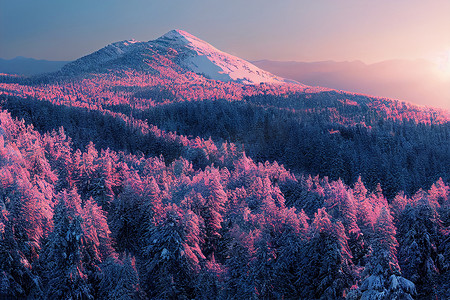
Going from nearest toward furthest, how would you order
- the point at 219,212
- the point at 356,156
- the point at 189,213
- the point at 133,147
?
the point at 189,213
the point at 219,212
the point at 356,156
the point at 133,147

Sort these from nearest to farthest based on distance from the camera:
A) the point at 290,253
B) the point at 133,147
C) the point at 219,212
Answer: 1. the point at 290,253
2. the point at 219,212
3. the point at 133,147

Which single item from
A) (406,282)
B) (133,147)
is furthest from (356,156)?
(406,282)

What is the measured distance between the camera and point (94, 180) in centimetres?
5103

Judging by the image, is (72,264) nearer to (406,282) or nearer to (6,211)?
(6,211)

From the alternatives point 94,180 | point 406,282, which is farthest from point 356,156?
point 406,282

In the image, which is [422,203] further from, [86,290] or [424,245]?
[86,290]

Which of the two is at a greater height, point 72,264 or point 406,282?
point 406,282

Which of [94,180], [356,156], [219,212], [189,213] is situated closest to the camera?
[189,213]

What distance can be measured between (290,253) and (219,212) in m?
14.7

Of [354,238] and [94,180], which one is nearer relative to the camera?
[354,238]

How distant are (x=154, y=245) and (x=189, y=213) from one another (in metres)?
4.55

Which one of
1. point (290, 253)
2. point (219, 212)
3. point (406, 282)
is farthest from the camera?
point (219, 212)

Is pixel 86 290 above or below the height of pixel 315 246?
below

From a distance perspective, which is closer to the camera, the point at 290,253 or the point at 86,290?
the point at 86,290
